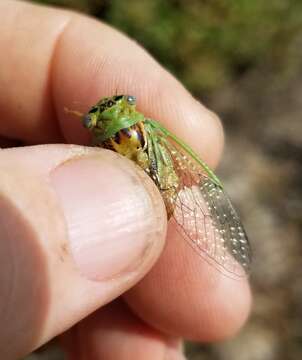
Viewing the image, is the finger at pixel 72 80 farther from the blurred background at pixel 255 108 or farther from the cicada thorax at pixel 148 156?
the blurred background at pixel 255 108

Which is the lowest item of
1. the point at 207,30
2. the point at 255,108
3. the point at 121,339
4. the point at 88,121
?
the point at 121,339

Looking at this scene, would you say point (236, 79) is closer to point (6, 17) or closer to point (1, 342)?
point (6, 17)

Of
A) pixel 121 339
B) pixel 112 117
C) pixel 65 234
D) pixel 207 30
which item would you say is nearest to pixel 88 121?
pixel 112 117

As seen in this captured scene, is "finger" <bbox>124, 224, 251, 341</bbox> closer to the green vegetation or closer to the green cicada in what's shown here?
the green cicada

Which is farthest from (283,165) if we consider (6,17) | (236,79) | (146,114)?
(6,17)

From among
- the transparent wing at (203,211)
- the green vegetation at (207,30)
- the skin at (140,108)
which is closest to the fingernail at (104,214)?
the transparent wing at (203,211)

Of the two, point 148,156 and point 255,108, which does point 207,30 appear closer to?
point 255,108
